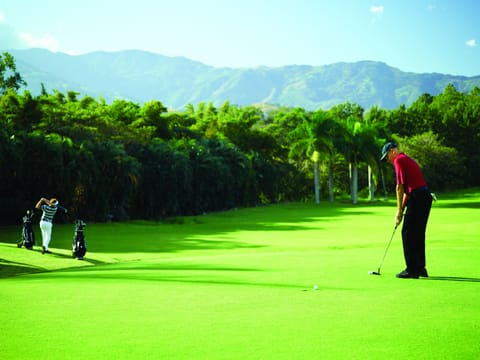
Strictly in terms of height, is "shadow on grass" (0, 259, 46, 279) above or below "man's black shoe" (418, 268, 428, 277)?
below

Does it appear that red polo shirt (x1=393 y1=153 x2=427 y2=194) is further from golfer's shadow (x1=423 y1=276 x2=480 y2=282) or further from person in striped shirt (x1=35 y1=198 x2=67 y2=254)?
person in striped shirt (x1=35 y1=198 x2=67 y2=254)

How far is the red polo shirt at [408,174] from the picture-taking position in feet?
30.7

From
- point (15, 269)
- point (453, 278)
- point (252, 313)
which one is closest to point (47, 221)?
point (15, 269)

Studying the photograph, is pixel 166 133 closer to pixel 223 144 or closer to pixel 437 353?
pixel 223 144

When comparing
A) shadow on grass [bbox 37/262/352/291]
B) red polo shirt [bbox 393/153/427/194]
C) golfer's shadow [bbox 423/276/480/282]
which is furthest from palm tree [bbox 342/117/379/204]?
golfer's shadow [bbox 423/276/480/282]

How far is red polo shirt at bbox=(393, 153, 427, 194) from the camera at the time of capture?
30.7ft

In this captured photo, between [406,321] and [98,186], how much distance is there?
33.8 m

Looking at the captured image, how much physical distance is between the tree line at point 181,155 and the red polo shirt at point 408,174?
89.9 ft

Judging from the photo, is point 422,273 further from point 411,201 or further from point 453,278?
point 411,201

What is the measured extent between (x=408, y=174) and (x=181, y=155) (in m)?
37.7

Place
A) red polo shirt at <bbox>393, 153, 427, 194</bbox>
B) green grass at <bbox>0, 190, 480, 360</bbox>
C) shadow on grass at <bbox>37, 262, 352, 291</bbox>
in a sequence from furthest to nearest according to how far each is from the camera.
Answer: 1. red polo shirt at <bbox>393, 153, 427, 194</bbox>
2. shadow on grass at <bbox>37, 262, 352, 291</bbox>
3. green grass at <bbox>0, 190, 480, 360</bbox>

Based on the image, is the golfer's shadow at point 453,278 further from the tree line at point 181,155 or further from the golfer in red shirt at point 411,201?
the tree line at point 181,155

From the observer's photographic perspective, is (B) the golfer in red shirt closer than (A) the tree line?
Yes

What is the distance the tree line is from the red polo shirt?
2741 cm
